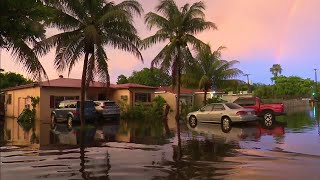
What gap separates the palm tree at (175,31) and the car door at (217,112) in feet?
18.6

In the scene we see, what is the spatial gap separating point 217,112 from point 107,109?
10148 mm

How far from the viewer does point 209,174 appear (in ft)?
30.8

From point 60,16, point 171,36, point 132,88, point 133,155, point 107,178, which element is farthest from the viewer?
point 132,88

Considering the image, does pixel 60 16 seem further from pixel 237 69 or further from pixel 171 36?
pixel 237 69

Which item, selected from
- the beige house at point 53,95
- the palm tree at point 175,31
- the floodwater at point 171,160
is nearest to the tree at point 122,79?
the beige house at point 53,95

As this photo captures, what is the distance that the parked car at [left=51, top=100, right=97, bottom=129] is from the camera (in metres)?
28.4

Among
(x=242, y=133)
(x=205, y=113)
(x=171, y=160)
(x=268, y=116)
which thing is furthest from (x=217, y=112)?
(x=171, y=160)

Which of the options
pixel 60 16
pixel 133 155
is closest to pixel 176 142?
pixel 133 155

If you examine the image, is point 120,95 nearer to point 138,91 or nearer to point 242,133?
point 138,91

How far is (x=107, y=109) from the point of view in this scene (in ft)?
105

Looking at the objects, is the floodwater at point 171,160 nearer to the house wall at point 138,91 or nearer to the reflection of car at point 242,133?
the reflection of car at point 242,133

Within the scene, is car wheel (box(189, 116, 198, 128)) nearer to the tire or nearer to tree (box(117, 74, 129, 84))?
the tire

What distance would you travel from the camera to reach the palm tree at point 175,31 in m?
30.0

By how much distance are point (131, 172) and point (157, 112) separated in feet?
86.7
